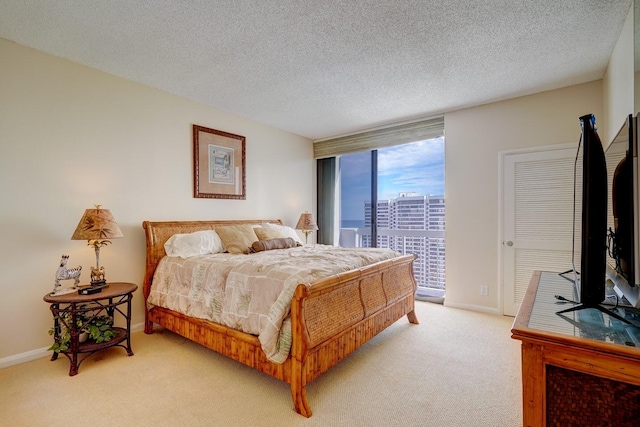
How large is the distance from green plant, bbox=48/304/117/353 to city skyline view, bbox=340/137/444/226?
3.86 metres

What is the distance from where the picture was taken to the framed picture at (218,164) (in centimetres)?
367

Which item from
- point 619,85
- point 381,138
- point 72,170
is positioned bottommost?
point 72,170

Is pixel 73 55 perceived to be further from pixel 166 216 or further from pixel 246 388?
pixel 246 388

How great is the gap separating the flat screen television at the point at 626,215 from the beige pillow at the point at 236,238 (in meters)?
2.93

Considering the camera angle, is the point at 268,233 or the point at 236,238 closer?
the point at 236,238

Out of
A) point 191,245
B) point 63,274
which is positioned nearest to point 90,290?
point 63,274

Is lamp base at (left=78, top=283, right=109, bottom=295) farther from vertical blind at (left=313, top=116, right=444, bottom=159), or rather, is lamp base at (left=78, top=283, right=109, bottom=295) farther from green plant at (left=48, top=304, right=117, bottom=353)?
vertical blind at (left=313, top=116, right=444, bottom=159)

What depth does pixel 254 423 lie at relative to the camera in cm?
172

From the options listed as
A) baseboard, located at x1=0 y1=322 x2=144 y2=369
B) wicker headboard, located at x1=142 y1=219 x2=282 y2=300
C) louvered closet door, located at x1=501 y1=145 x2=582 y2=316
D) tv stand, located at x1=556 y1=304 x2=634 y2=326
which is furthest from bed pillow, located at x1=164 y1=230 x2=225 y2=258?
louvered closet door, located at x1=501 y1=145 x2=582 y2=316

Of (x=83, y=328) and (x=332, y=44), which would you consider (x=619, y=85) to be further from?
(x=83, y=328)

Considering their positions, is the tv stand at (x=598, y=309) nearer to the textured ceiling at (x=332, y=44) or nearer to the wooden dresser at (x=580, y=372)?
the wooden dresser at (x=580, y=372)

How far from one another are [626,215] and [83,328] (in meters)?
3.52

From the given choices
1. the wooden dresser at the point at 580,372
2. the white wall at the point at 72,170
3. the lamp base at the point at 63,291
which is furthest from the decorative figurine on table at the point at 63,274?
the wooden dresser at the point at 580,372

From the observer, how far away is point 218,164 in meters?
3.88
